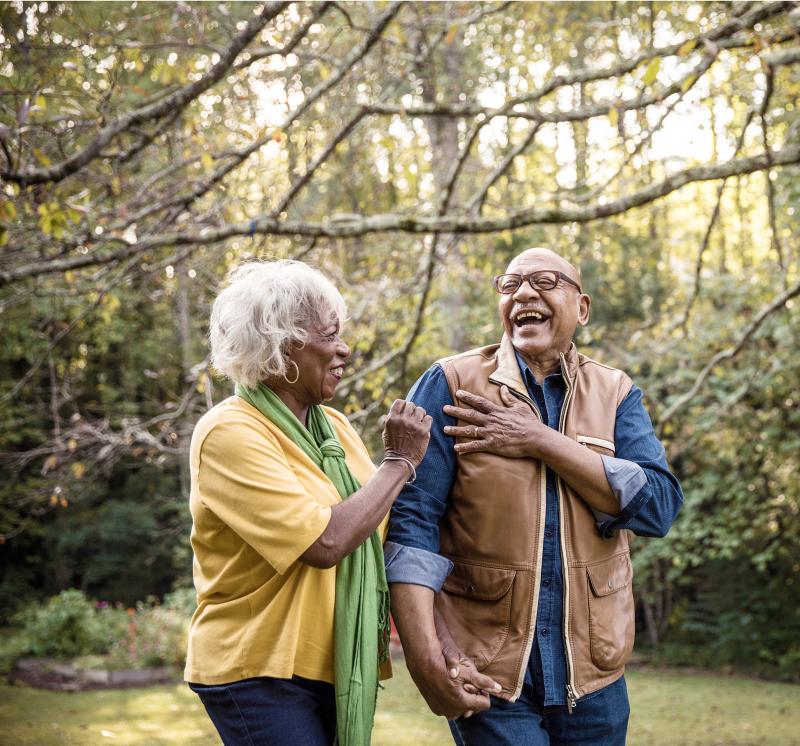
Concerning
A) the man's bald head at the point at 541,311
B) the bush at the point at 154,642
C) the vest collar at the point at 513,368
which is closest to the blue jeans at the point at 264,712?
the vest collar at the point at 513,368

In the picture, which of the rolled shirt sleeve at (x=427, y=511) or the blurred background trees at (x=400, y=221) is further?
the blurred background trees at (x=400, y=221)

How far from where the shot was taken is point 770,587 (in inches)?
395

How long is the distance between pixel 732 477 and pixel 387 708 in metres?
4.10

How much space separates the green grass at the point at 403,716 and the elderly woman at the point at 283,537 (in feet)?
17.1

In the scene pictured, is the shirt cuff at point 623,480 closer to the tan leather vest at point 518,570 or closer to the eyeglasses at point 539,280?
the tan leather vest at point 518,570

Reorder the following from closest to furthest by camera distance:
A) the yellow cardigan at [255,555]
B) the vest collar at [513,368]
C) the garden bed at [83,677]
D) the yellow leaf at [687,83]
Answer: the yellow cardigan at [255,555]
the vest collar at [513,368]
the yellow leaf at [687,83]
the garden bed at [83,677]

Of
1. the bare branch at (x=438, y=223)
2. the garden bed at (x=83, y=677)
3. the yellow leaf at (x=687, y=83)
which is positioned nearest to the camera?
the yellow leaf at (x=687, y=83)

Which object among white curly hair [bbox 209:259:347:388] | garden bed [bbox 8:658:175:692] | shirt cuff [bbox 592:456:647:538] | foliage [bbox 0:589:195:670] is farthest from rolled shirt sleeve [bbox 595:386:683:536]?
foliage [bbox 0:589:195:670]

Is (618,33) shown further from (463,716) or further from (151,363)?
(151,363)

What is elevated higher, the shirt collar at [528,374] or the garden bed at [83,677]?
the shirt collar at [528,374]

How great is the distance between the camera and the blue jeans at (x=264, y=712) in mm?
2049

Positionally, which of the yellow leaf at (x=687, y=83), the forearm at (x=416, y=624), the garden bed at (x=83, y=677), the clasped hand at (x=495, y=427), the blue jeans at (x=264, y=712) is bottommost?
the garden bed at (x=83, y=677)

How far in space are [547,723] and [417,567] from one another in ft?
1.73

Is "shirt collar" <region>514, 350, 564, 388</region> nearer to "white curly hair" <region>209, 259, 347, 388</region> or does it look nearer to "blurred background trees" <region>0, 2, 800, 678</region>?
"white curly hair" <region>209, 259, 347, 388</region>
